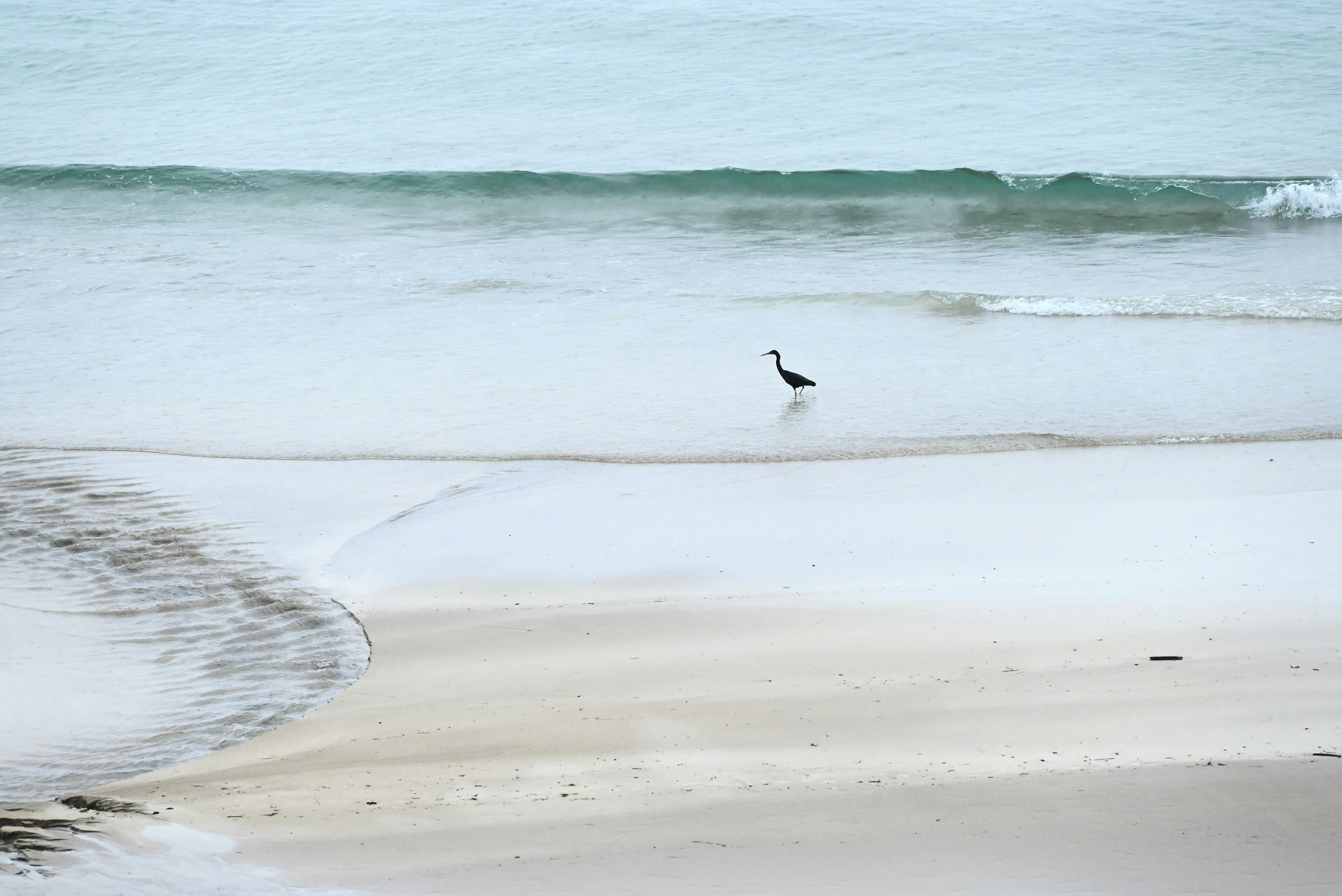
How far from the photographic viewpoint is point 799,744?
4.16 meters

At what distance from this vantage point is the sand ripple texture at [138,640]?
4.39m

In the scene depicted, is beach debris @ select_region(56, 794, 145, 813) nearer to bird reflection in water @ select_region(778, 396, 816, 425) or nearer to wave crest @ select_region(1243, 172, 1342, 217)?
bird reflection in water @ select_region(778, 396, 816, 425)

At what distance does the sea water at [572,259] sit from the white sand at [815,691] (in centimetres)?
57

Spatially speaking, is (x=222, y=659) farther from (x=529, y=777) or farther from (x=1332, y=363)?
(x=1332, y=363)

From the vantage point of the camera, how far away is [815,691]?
179 inches

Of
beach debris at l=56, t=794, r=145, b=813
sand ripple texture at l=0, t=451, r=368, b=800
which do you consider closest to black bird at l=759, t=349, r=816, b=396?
sand ripple texture at l=0, t=451, r=368, b=800

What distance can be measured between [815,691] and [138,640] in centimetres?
308

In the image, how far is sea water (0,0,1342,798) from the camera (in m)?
6.36

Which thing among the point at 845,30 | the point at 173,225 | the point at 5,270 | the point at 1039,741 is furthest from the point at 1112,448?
the point at 845,30

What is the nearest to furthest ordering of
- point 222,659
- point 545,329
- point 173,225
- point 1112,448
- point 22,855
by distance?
point 22,855, point 222,659, point 1112,448, point 545,329, point 173,225

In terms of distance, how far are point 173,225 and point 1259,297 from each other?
13273 mm

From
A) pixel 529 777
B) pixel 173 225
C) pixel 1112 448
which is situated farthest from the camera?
pixel 173 225

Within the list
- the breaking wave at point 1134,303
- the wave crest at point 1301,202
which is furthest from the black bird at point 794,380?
the wave crest at point 1301,202

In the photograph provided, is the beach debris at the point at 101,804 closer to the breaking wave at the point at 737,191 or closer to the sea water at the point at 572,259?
the sea water at the point at 572,259
